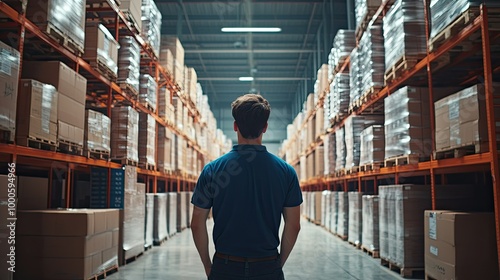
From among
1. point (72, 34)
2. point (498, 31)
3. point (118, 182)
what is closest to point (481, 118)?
point (498, 31)

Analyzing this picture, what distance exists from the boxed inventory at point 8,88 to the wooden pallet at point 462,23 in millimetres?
4068

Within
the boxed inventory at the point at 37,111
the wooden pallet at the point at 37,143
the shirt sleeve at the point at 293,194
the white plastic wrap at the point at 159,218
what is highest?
the boxed inventory at the point at 37,111

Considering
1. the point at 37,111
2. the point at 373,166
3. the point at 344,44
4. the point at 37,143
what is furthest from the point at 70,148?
the point at 344,44

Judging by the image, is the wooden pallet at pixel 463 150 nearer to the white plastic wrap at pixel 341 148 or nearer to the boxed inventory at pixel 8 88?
the boxed inventory at pixel 8 88

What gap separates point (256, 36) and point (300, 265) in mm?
14402

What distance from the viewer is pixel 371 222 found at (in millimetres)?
6953

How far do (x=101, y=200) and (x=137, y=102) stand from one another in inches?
82.1

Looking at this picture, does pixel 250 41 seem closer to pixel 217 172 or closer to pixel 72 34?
pixel 72 34

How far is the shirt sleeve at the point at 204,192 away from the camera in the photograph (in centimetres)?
189

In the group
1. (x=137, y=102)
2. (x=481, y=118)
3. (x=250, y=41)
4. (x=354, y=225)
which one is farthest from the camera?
(x=250, y=41)

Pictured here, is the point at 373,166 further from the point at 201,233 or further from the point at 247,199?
the point at 247,199

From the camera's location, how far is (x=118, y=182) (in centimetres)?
636

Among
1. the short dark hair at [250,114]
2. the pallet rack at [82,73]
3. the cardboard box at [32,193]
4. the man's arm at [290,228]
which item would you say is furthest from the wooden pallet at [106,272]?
the short dark hair at [250,114]

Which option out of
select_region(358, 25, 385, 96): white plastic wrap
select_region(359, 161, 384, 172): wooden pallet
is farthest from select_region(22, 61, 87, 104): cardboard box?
select_region(359, 161, 384, 172): wooden pallet
